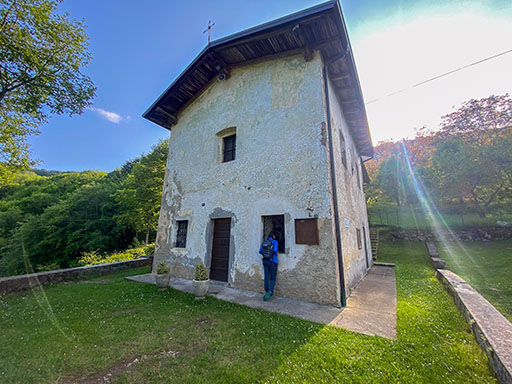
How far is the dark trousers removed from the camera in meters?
4.73

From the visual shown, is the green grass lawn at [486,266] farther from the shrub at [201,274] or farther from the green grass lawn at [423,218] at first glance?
the shrub at [201,274]

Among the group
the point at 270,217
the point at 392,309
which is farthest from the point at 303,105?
the point at 392,309

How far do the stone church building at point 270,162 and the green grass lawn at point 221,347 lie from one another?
1.49 metres

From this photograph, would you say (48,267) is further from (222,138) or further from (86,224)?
(222,138)

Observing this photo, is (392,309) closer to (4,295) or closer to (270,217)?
(270,217)

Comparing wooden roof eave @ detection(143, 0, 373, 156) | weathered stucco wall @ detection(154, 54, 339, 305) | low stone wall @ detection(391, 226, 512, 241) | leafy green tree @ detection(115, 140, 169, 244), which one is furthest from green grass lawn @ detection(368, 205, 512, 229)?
leafy green tree @ detection(115, 140, 169, 244)

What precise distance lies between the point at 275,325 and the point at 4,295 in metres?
7.45

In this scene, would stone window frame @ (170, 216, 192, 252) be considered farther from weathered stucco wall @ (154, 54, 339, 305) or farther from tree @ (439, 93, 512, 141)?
tree @ (439, 93, 512, 141)

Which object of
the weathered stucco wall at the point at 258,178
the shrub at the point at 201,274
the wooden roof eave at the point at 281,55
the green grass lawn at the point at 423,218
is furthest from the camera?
the green grass lawn at the point at 423,218

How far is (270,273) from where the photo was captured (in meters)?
4.79

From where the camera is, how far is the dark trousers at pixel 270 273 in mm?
4728

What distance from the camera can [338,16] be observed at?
4.72 m

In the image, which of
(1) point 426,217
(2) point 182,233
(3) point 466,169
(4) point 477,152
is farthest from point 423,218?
(2) point 182,233

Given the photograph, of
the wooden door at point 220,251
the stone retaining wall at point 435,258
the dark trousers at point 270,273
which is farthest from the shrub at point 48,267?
the stone retaining wall at point 435,258
